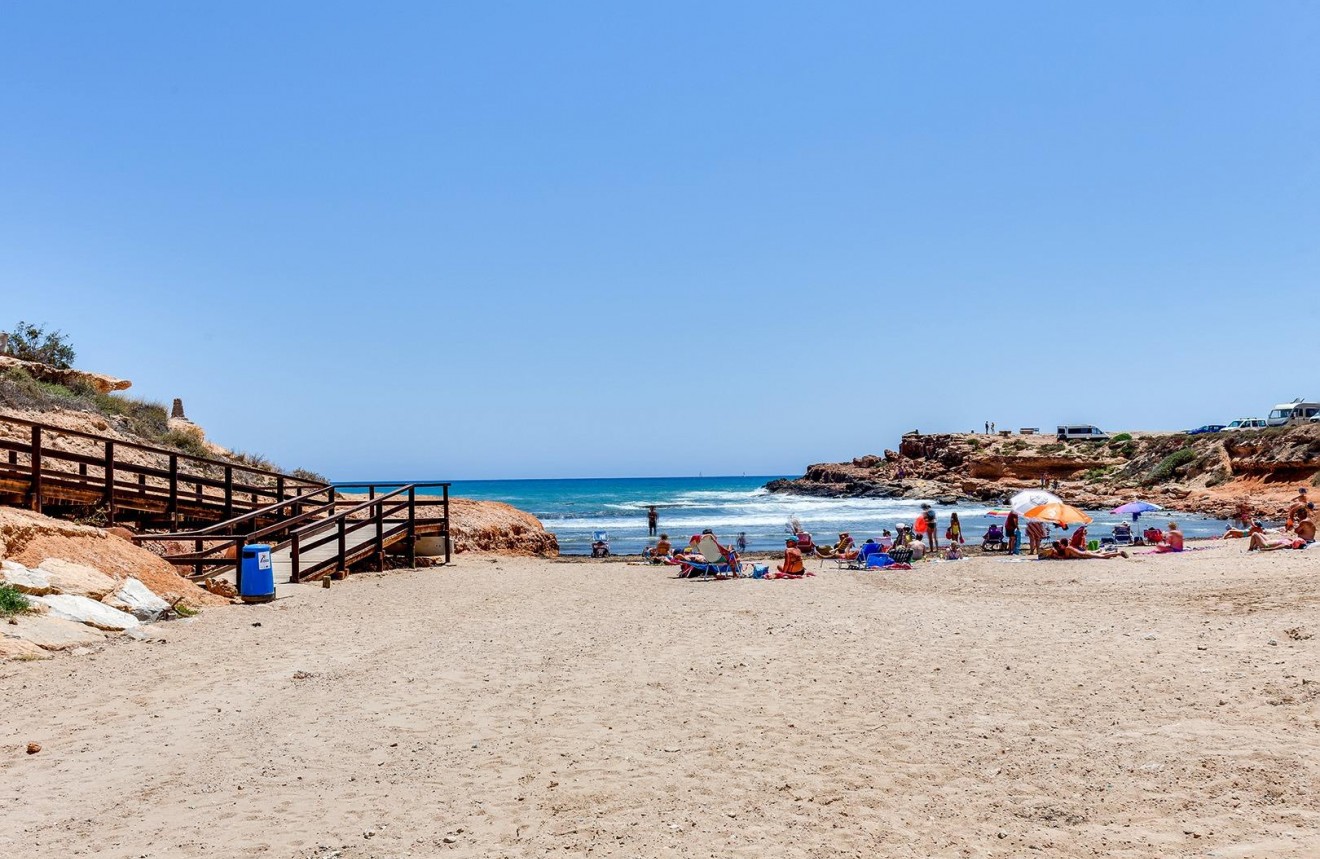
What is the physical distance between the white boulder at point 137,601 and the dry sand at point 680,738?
1.03ft

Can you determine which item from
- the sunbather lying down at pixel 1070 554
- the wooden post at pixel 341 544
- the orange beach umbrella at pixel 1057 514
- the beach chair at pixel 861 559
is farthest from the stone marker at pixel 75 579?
the sunbather lying down at pixel 1070 554

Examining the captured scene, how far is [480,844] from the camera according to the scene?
13.7 feet

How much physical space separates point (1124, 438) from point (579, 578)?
62.4 m

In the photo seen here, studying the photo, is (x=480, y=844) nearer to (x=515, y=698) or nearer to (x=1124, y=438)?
(x=515, y=698)

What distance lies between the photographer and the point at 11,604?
845 cm

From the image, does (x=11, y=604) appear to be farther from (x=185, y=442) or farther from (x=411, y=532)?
(x=185, y=442)

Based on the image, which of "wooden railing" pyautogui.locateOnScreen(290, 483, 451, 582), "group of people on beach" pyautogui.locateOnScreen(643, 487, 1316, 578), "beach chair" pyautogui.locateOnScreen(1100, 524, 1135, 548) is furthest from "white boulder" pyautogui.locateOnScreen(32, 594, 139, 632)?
"beach chair" pyautogui.locateOnScreen(1100, 524, 1135, 548)

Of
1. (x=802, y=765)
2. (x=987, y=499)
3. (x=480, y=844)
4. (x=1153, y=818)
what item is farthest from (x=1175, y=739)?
(x=987, y=499)

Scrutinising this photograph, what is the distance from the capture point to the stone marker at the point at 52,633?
26.4ft

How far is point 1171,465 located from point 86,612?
191ft

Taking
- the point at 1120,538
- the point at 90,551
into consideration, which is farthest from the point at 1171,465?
the point at 90,551

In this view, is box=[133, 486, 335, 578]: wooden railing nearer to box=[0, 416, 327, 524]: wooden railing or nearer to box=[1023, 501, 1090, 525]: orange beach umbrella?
box=[0, 416, 327, 524]: wooden railing

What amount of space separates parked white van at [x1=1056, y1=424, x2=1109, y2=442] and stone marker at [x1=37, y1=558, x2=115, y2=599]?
239 ft

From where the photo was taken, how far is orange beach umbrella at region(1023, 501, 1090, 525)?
18688mm
